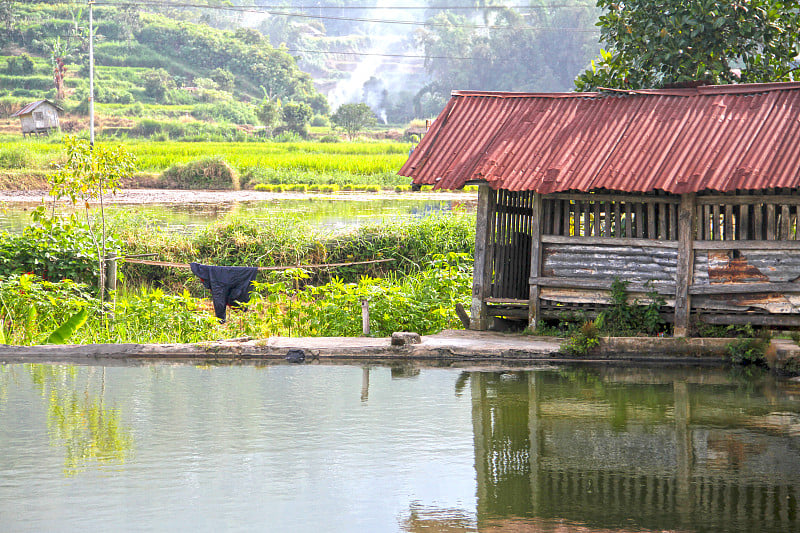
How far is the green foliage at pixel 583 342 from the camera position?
33.7 feet

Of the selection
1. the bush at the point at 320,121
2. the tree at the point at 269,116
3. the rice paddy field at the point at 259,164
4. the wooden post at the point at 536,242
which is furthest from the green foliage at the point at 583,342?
the bush at the point at 320,121

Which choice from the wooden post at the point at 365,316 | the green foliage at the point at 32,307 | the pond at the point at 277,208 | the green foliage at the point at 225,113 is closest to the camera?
the wooden post at the point at 365,316

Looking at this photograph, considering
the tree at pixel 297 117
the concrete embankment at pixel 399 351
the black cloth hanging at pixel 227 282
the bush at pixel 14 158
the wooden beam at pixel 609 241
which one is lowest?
the concrete embankment at pixel 399 351

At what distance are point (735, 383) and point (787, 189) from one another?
2.31 meters

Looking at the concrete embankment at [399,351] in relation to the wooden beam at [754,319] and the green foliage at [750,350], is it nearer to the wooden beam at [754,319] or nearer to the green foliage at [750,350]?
the green foliage at [750,350]

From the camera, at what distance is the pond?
24.2 metres

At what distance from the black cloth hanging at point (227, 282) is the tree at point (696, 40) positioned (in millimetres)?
5470

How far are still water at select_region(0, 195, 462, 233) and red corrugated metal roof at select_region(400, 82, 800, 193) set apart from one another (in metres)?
10.9

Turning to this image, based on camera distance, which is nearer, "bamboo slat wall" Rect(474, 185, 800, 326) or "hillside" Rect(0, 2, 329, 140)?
"bamboo slat wall" Rect(474, 185, 800, 326)

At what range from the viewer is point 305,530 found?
5.62 m

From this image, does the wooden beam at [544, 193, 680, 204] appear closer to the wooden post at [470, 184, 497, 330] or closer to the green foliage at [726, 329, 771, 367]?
the wooden post at [470, 184, 497, 330]

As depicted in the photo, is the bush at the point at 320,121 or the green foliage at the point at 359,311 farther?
the bush at the point at 320,121

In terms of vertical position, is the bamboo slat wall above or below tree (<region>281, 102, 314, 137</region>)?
below

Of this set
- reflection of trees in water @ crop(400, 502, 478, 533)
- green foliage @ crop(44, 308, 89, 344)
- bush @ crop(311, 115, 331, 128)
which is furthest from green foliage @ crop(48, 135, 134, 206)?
bush @ crop(311, 115, 331, 128)
